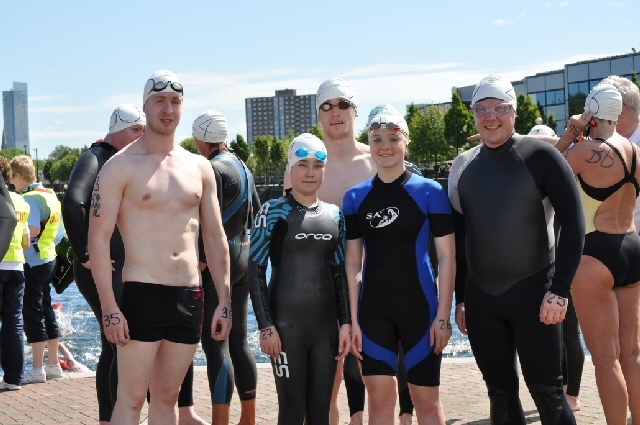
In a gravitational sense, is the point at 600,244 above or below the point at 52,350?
above

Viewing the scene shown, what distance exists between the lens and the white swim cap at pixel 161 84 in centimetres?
504

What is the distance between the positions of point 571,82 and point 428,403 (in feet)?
246

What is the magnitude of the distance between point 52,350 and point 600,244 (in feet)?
19.5

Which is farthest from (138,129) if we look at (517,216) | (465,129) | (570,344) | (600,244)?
(465,129)

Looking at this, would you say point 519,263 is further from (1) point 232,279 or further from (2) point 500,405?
(1) point 232,279

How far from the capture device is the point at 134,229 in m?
4.84

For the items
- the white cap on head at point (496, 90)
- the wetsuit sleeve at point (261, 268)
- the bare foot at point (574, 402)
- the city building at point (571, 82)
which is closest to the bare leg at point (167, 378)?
the wetsuit sleeve at point (261, 268)

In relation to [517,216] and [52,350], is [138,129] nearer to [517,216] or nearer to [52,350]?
[517,216]

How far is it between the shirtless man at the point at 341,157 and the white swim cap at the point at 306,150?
755mm

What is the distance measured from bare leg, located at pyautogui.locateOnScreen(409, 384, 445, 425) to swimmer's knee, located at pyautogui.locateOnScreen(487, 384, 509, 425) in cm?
30

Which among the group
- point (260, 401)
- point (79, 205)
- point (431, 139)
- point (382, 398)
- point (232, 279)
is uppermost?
point (431, 139)

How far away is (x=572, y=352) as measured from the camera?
694 cm

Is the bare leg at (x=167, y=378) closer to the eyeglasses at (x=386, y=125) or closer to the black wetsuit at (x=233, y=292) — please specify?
the black wetsuit at (x=233, y=292)

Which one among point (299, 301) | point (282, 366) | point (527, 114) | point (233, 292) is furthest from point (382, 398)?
point (527, 114)
